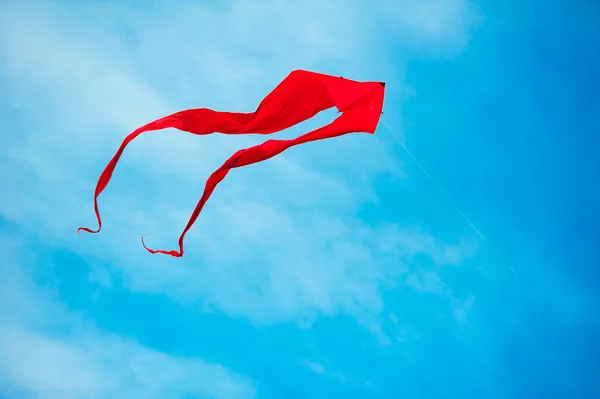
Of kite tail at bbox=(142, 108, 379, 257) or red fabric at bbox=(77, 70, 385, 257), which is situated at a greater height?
red fabric at bbox=(77, 70, 385, 257)

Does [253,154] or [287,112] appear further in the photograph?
[287,112]

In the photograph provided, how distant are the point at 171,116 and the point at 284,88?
2.48 metres

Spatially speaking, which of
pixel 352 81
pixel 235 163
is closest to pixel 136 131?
pixel 235 163

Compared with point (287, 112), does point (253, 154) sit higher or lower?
lower

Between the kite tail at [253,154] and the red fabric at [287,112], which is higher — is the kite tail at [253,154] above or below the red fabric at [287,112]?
below

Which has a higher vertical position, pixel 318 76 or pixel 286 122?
pixel 318 76

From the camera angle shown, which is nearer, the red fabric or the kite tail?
the kite tail

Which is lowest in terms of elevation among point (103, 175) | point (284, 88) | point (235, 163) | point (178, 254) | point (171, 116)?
point (178, 254)

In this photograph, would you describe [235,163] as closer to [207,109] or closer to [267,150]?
[267,150]

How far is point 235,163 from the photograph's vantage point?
9.04m

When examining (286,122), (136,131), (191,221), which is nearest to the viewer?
(191,221)

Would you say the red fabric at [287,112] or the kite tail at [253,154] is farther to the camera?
the red fabric at [287,112]

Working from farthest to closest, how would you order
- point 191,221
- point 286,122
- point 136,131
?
1. point 286,122
2. point 136,131
3. point 191,221

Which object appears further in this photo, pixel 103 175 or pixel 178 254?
pixel 103 175
